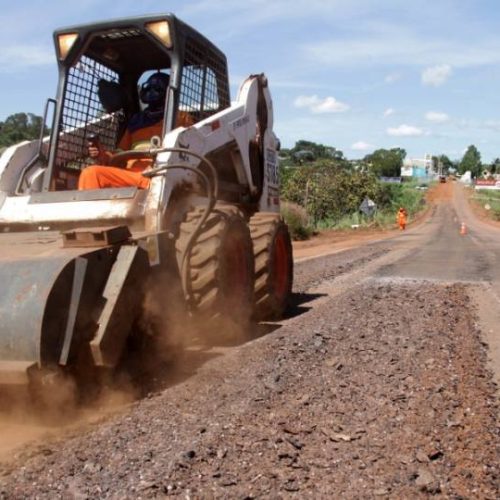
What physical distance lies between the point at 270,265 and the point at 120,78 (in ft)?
8.45

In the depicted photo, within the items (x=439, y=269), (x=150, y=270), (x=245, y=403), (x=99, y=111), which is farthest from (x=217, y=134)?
(x=439, y=269)

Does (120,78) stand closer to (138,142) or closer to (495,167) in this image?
(138,142)

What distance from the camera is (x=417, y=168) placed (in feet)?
559

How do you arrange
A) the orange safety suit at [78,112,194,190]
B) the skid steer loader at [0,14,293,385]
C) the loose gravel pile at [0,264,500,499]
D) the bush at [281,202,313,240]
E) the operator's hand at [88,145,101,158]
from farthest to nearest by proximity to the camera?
the bush at [281,202,313,240], the operator's hand at [88,145,101,158], the orange safety suit at [78,112,194,190], the skid steer loader at [0,14,293,385], the loose gravel pile at [0,264,500,499]

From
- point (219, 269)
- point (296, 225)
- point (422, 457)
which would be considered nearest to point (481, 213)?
point (296, 225)

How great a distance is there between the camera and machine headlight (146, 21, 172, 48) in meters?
6.11

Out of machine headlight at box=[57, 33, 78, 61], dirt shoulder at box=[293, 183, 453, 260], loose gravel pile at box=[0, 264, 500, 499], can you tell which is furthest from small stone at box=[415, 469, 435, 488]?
dirt shoulder at box=[293, 183, 453, 260]

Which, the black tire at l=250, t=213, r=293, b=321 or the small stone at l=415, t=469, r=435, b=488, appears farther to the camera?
the black tire at l=250, t=213, r=293, b=321

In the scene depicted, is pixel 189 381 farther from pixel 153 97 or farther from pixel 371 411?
pixel 153 97

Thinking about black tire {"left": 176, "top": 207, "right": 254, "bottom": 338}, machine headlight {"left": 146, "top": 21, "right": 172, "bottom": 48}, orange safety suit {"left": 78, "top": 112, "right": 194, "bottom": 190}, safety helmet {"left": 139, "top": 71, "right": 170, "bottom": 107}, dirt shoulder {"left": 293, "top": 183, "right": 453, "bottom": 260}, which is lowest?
dirt shoulder {"left": 293, "top": 183, "right": 453, "bottom": 260}

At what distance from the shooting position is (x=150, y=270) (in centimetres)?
469

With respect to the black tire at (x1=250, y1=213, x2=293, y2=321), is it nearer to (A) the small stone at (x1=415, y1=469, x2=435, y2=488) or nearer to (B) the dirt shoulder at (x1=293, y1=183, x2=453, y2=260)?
(A) the small stone at (x1=415, y1=469, x2=435, y2=488)

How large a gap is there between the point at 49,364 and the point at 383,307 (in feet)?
14.8

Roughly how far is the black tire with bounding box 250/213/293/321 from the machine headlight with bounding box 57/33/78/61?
2333 mm
